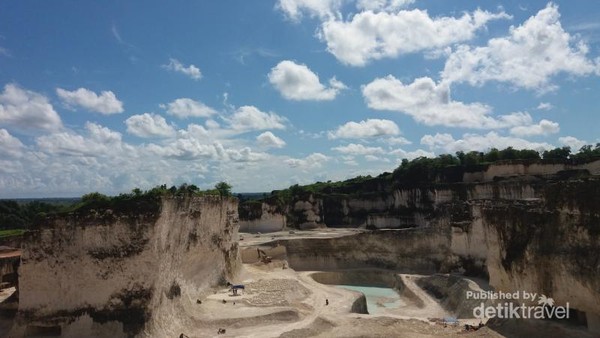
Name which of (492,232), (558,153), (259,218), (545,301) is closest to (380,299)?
(492,232)

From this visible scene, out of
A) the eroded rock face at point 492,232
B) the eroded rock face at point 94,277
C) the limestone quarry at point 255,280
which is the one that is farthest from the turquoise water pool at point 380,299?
the eroded rock face at point 94,277

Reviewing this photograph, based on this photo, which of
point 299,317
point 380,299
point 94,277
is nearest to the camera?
point 94,277

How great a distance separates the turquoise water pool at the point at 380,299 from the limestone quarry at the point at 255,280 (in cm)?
19

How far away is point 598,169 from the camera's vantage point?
54844mm

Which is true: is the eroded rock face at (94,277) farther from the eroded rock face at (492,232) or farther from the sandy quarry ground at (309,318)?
the eroded rock face at (492,232)

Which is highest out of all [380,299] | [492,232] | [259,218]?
[492,232]

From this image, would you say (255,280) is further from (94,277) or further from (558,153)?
(558,153)

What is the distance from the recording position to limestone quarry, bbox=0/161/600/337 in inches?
717

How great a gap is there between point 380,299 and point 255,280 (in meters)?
10.8

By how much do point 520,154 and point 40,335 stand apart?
232ft

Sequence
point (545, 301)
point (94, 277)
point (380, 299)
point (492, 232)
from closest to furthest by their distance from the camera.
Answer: point (545, 301), point (94, 277), point (492, 232), point (380, 299)

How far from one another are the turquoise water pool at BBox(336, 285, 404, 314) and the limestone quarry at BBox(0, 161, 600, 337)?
0.19 m

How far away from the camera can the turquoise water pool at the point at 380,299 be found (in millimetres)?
35169

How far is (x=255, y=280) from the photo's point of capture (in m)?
37.6
